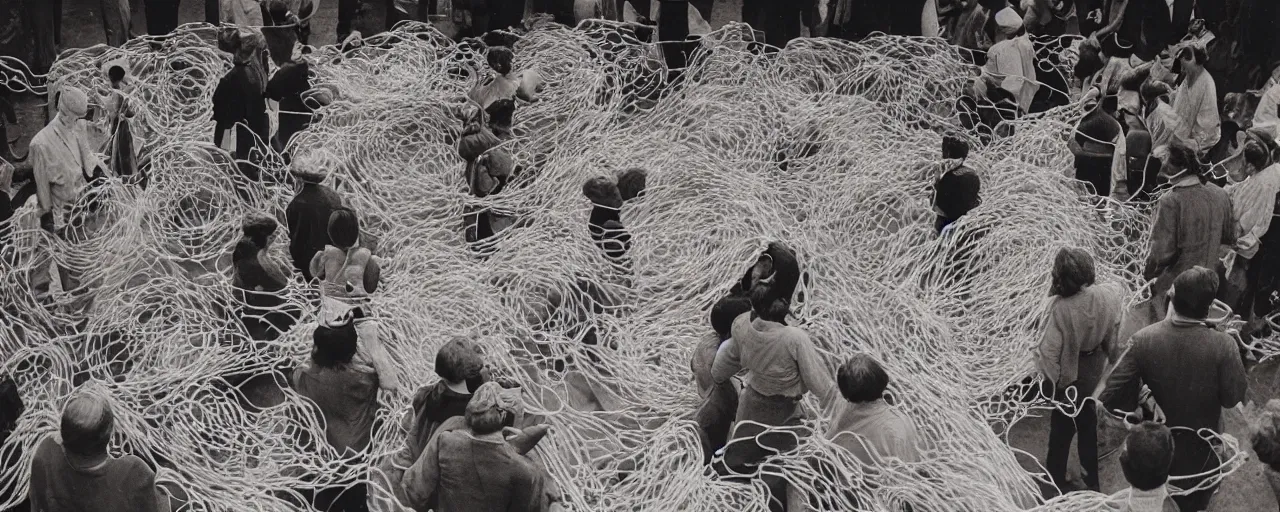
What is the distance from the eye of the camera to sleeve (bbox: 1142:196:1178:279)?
9359mm

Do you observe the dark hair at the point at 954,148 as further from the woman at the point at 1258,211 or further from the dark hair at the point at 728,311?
the dark hair at the point at 728,311

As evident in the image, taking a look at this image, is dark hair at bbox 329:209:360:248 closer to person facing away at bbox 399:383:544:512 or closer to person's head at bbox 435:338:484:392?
person's head at bbox 435:338:484:392

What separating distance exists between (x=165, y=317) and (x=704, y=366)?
319 cm

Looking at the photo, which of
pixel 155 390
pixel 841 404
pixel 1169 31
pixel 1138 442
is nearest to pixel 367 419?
pixel 155 390

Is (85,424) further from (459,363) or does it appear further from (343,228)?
(343,228)

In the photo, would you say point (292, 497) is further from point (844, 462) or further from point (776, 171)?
point (776, 171)

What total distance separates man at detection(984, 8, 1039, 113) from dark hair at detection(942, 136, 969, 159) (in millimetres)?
3025

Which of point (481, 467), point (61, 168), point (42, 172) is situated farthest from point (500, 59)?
point (481, 467)

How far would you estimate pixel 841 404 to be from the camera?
748 centimetres

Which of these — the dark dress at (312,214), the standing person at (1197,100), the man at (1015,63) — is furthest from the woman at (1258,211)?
the dark dress at (312,214)

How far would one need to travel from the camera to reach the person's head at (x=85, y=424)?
6.47 meters

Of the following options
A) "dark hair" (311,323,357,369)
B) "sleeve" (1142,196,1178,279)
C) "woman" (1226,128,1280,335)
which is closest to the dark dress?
"dark hair" (311,323,357,369)

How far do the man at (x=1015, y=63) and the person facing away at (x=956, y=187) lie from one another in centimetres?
305

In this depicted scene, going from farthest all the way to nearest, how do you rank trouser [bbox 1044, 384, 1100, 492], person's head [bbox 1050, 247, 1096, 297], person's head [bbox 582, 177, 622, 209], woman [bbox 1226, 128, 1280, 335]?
woman [bbox 1226, 128, 1280, 335] < person's head [bbox 582, 177, 622, 209] < trouser [bbox 1044, 384, 1100, 492] < person's head [bbox 1050, 247, 1096, 297]
